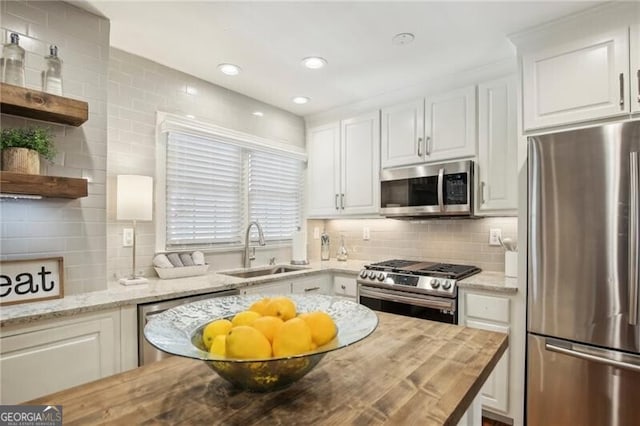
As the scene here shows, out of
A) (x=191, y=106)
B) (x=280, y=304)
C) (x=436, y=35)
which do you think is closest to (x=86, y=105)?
(x=191, y=106)

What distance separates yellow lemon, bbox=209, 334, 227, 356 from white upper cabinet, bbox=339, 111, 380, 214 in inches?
103

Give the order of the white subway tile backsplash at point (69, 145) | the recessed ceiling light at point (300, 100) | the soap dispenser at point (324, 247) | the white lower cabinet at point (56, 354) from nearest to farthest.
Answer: the white lower cabinet at point (56, 354) < the white subway tile backsplash at point (69, 145) < the recessed ceiling light at point (300, 100) < the soap dispenser at point (324, 247)

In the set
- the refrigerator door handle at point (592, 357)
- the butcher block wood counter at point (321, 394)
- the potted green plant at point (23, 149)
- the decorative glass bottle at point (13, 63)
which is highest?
the decorative glass bottle at point (13, 63)

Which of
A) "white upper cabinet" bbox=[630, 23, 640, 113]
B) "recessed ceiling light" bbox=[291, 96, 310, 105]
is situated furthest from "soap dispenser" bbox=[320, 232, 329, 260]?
"white upper cabinet" bbox=[630, 23, 640, 113]

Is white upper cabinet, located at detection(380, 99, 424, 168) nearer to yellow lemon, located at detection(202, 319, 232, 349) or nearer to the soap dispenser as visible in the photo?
the soap dispenser

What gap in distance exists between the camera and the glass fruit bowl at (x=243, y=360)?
705 millimetres

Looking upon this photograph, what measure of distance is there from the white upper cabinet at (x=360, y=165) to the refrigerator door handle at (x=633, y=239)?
5.96 feet

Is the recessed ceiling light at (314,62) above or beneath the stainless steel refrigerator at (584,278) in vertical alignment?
above

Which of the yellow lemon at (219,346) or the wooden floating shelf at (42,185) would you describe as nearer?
the yellow lemon at (219,346)

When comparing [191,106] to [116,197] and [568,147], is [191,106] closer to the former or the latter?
[116,197]

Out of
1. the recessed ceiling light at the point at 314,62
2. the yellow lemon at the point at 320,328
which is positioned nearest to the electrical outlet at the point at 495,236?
the recessed ceiling light at the point at 314,62

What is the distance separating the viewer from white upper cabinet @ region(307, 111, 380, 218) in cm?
325

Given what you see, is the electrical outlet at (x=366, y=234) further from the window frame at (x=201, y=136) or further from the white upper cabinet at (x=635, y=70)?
the white upper cabinet at (x=635, y=70)

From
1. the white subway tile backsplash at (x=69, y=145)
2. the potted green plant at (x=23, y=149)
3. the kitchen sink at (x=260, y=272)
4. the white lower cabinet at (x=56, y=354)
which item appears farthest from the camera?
the kitchen sink at (x=260, y=272)
